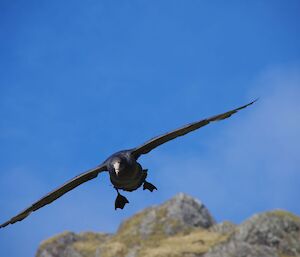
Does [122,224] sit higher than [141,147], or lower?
higher

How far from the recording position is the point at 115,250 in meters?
72.1

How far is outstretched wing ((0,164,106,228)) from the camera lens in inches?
792

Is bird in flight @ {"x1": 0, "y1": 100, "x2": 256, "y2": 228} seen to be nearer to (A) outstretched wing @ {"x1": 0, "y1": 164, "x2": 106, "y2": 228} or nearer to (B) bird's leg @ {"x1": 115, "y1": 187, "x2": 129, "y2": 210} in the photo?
(A) outstretched wing @ {"x1": 0, "y1": 164, "x2": 106, "y2": 228}

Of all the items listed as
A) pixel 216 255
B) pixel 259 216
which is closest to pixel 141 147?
pixel 216 255

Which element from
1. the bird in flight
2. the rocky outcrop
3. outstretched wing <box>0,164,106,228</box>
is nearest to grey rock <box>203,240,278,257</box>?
the rocky outcrop

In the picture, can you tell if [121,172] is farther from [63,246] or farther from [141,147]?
[63,246]

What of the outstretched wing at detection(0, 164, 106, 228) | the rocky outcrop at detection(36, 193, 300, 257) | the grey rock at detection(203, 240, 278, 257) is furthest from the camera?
the rocky outcrop at detection(36, 193, 300, 257)

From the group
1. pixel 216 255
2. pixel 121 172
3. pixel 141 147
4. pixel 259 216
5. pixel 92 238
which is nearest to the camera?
pixel 121 172

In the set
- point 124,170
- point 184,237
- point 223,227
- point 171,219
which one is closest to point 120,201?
point 124,170

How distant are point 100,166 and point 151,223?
193 ft

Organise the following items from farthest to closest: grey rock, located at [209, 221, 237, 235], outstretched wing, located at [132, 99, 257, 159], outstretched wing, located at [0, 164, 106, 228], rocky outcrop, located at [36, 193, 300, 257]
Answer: grey rock, located at [209, 221, 237, 235] < rocky outcrop, located at [36, 193, 300, 257] < outstretched wing, located at [0, 164, 106, 228] < outstretched wing, located at [132, 99, 257, 159]

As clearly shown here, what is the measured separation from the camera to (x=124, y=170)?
1859cm

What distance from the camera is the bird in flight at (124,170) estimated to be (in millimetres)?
18656

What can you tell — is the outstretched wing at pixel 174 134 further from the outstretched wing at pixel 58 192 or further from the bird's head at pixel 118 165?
the outstretched wing at pixel 58 192
